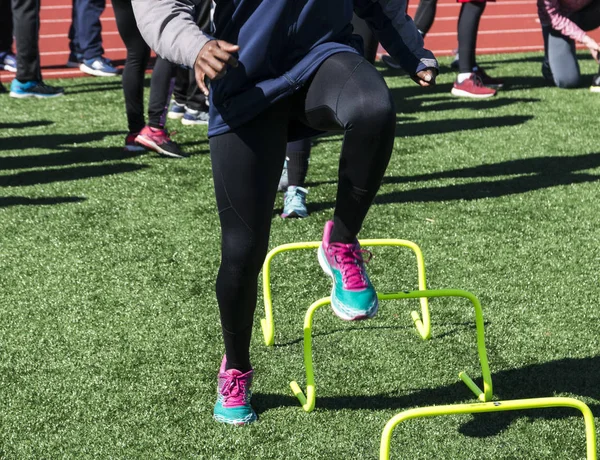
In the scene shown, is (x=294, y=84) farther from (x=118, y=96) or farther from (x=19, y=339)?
(x=118, y=96)

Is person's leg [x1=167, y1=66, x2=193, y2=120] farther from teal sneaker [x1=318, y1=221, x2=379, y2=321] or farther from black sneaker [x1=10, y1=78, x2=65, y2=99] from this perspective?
teal sneaker [x1=318, y1=221, x2=379, y2=321]

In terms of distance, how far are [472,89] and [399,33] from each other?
6094mm

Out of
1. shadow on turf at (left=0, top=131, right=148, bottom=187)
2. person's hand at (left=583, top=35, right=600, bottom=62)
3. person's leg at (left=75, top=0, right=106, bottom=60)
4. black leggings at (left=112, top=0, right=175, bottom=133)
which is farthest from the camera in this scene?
person's leg at (left=75, top=0, right=106, bottom=60)

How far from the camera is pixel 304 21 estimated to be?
2746 mm

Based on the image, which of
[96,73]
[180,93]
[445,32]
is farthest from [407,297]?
[445,32]

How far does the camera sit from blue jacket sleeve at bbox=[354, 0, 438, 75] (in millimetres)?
2965

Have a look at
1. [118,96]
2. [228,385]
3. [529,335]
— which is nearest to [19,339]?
[228,385]

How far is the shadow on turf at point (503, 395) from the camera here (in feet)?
10.8

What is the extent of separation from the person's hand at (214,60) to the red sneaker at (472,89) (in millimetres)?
6741

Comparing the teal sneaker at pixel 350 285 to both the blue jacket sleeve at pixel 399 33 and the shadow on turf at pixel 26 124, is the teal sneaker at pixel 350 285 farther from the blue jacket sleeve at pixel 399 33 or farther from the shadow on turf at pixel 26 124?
the shadow on turf at pixel 26 124

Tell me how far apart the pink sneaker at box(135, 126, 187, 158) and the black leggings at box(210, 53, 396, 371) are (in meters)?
3.80

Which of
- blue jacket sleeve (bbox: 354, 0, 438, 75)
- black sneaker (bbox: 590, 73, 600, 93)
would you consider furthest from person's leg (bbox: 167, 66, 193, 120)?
blue jacket sleeve (bbox: 354, 0, 438, 75)

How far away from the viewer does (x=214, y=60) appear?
238 centimetres

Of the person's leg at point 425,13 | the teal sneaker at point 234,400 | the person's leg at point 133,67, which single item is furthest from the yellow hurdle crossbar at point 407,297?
the person's leg at point 425,13
